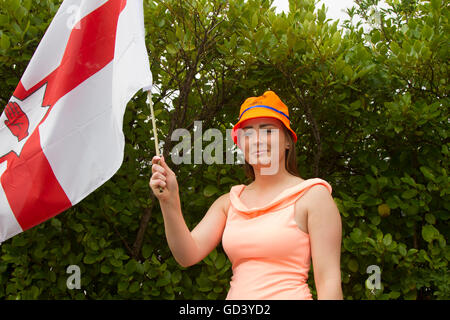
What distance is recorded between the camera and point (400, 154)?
3291 millimetres

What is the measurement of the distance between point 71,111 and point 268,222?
42.1 inches

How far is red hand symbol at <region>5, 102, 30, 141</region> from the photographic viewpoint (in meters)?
2.42

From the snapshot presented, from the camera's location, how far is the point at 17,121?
2455mm

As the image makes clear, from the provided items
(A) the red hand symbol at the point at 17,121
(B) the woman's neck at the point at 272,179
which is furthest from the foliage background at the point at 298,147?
(B) the woman's neck at the point at 272,179

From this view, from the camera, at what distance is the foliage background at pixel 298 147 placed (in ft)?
9.82

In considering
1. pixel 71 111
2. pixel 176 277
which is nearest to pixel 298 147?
pixel 176 277

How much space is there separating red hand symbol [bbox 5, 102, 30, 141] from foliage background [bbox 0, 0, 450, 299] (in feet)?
2.16

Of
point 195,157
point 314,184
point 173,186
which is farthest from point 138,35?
point 195,157

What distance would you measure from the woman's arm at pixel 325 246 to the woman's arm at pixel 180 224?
53 centimetres

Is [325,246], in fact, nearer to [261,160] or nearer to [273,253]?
[273,253]

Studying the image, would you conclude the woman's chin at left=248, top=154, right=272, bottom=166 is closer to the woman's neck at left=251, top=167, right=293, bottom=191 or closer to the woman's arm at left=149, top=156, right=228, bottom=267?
the woman's neck at left=251, top=167, right=293, bottom=191
